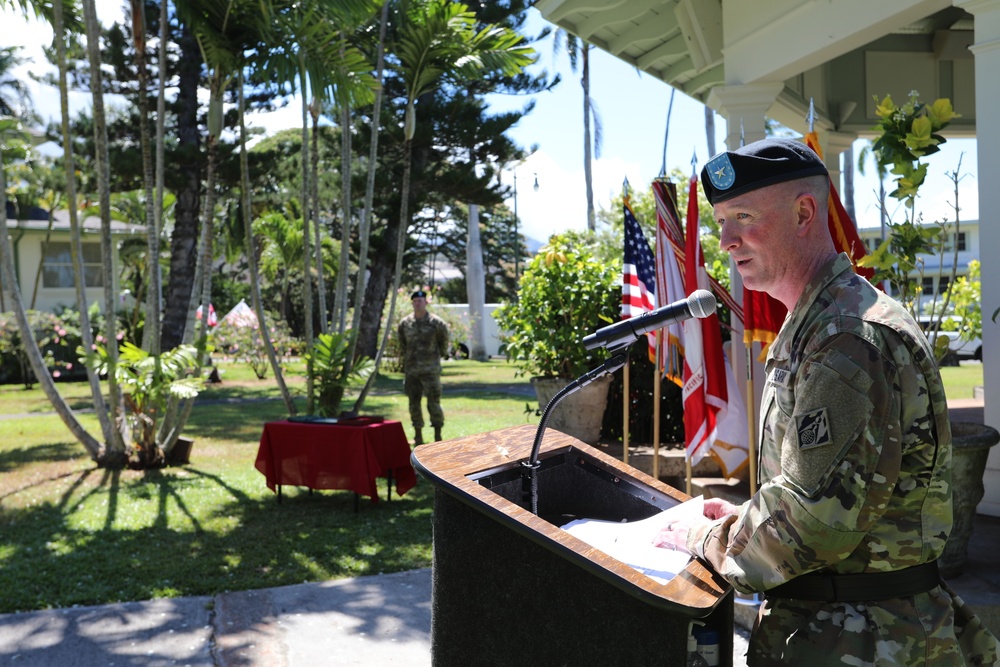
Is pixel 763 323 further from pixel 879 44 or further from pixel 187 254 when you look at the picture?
pixel 187 254

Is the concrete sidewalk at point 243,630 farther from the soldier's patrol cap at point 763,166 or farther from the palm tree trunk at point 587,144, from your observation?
the palm tree trunk at point 587,144

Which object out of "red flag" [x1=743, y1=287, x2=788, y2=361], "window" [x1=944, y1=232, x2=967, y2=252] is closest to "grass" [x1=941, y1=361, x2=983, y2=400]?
"window" [x1=944, y1=232, x2=967, y2=252]

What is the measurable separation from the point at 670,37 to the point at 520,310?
9.94 ft

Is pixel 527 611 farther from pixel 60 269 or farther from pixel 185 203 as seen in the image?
pixel 60 269

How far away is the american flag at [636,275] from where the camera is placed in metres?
5.88

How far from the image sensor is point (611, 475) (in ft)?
7.66

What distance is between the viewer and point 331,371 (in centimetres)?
985

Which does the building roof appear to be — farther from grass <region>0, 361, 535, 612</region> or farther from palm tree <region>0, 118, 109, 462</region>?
palm tree <region>0, 118, 109, 462</region>

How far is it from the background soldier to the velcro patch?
9.99 meters

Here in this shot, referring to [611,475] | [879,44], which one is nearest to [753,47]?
[879,44]

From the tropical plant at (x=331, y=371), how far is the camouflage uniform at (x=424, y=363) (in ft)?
4.71

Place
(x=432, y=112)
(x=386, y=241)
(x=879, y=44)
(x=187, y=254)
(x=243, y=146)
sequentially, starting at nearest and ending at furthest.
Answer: (x=879, y=44) < (x=243, y=146) < (x=187, y=254) < (x=432, y=112) < (x=386, y=241)

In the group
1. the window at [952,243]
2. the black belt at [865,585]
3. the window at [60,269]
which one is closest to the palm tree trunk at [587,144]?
the window at [952,243]

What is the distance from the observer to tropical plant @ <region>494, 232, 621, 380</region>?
8.41 metres
